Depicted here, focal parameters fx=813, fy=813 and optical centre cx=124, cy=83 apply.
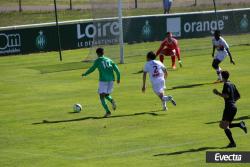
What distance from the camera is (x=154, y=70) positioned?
27984mm

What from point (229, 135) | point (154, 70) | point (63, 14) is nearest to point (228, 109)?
point (229, 135)

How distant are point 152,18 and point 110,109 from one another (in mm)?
23538

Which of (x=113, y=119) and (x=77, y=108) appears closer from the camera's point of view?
(x=113, y=119)

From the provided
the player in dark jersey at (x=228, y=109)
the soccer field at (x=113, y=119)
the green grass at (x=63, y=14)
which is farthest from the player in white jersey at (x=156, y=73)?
the green grass at (x=63, y=14)

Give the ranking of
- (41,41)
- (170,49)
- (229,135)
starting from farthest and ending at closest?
(41,41) < (170,49) < (229,135)

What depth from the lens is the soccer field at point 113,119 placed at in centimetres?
2136

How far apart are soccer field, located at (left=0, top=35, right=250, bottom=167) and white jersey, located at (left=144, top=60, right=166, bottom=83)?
3.84 feet

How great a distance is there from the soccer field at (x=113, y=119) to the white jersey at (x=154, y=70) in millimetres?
1172

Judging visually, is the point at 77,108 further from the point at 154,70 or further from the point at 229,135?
the point at 229,135

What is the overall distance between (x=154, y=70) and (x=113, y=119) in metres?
2.43

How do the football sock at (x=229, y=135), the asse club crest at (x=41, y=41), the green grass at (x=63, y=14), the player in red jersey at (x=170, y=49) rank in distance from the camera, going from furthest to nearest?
the green grass at (x=63, y=14)
the asse club crest at (x=41, y=41)
the player in red jersey at (x=170, y=49)
the football sock at (x=229, y=135)

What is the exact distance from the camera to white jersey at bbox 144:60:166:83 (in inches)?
1100

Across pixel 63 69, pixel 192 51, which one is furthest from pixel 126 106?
pixel 192 51

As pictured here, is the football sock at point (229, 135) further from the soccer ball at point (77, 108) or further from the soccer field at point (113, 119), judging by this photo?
the soccer ball at point (77, 108)
